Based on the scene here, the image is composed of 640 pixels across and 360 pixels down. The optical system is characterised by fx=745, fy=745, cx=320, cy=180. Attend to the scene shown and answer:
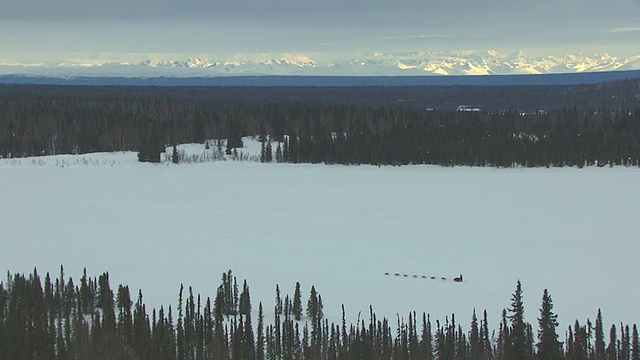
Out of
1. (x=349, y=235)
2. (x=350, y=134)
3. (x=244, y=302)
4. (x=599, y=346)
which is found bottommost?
(x=349, y=235)

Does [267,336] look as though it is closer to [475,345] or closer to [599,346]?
[475,345]

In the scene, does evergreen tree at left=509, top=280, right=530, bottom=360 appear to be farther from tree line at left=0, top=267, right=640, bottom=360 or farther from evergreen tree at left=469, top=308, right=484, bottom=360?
evergreen tree at left=469, top=308, right=484, bottom=360

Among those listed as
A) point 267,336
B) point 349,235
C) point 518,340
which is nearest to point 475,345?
point 518,340

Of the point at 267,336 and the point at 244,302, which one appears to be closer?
the point at 267,336

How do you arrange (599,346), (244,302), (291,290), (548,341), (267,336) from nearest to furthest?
(548,341) < (599,346) < (267,336) < (244,302) < (291,290)

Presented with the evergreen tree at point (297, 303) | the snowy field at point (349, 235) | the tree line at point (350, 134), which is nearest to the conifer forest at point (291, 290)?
the evergreen tree at point (297, 303)

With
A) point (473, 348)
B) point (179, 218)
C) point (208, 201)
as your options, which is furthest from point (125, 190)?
point (473, 348)
